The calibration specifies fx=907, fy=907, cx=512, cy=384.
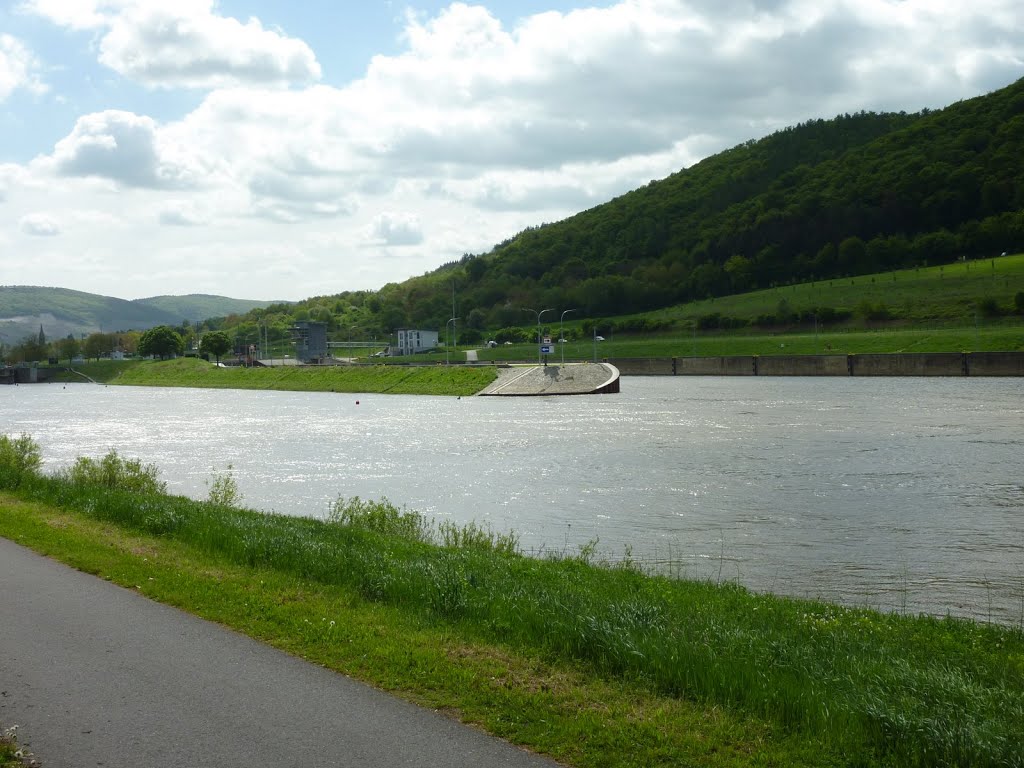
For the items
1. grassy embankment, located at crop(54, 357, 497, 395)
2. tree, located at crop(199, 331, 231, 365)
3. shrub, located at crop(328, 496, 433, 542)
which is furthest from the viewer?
tree, located at crop(199, 331, 231, 365)

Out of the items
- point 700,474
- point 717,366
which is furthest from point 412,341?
point 700,474

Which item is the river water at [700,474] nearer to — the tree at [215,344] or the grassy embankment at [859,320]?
the grassy embankment at [859,320]

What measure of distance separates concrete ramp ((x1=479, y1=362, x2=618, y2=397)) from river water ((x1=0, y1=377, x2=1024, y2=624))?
14.4 meters

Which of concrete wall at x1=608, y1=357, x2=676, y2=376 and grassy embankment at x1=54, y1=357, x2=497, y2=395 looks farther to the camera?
concrete wall at x1=608, y1=357, x2=676, y2=376

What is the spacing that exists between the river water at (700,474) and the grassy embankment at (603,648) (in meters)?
3.96

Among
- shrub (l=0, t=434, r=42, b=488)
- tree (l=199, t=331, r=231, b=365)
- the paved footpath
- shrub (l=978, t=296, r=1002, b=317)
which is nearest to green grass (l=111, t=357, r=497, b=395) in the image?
tree (l=199, t=331, r=231, b=365)

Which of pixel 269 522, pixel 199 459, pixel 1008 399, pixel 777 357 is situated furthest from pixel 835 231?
pixel 269 522

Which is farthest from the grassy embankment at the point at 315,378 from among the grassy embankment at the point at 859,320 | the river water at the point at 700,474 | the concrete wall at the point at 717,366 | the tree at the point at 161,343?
the concrete wall at the point at 717,366

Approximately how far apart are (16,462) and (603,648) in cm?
2069

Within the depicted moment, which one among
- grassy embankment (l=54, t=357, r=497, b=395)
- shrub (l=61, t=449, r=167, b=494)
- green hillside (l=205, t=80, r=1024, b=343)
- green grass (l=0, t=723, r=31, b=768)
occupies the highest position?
green hillside (l=205, t=80, r=1024, b=343)

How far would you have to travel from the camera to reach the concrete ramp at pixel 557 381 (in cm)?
7981

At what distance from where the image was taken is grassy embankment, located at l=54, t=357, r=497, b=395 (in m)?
86.9

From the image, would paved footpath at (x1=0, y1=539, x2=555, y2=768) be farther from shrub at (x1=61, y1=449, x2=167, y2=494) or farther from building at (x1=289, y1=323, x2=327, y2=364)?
building at (x1=289, y1=323, x2=327, y2=364)

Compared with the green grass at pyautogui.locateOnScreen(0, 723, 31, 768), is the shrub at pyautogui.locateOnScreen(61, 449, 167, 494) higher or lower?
lower
